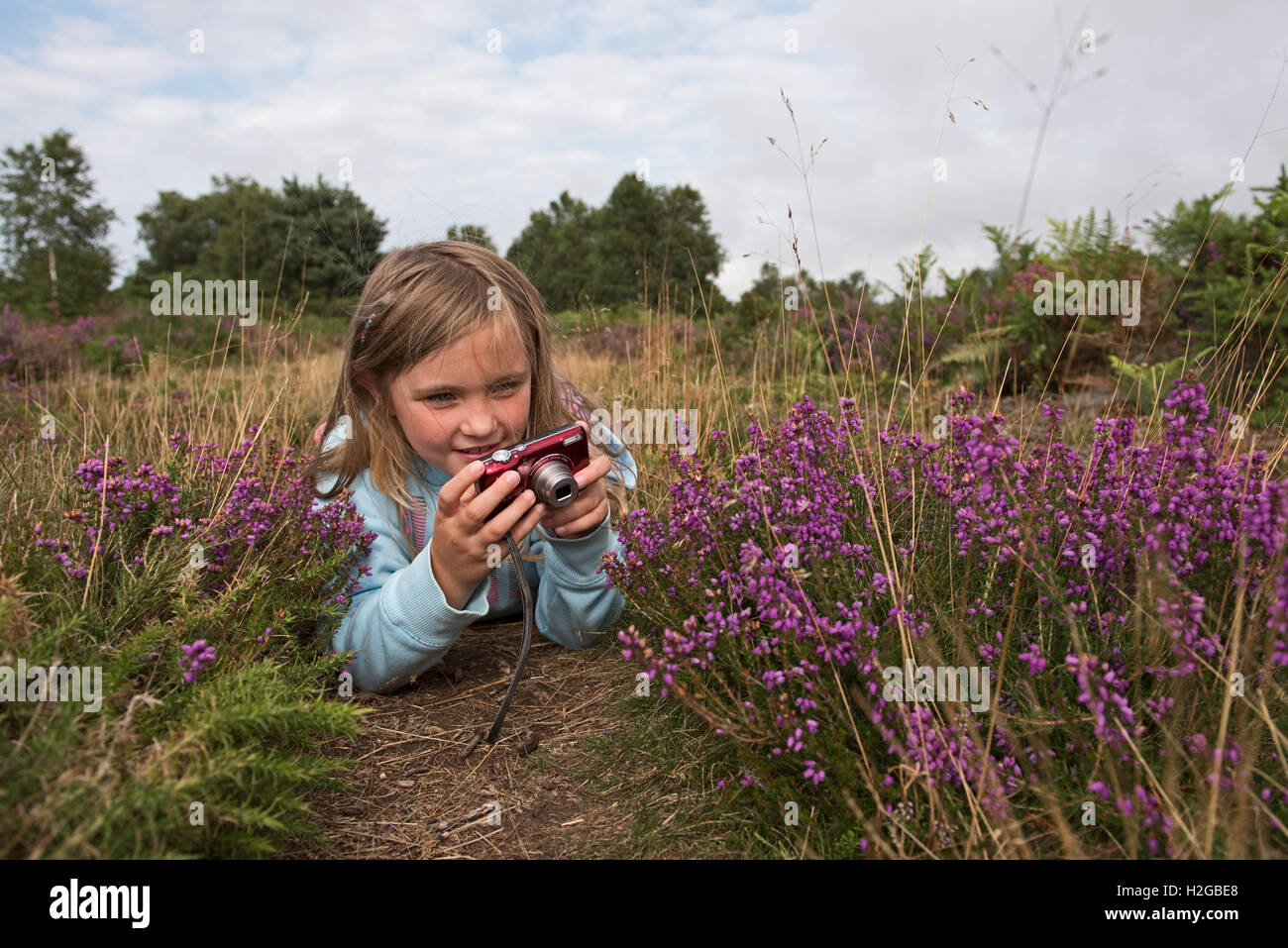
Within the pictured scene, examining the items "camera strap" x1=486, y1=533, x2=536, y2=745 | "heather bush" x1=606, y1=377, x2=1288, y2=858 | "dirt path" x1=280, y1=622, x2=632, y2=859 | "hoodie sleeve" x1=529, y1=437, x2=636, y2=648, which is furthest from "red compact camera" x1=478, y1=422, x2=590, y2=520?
"dirt path" x1=280, y1=622, x2=632, y2=859

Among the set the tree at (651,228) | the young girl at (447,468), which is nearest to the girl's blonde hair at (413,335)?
the young girl at (447,468)

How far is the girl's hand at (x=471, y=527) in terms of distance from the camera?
2.48 meters

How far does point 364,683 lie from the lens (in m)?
2.94

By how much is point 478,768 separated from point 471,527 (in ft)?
2.52

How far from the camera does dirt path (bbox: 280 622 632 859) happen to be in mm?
2215

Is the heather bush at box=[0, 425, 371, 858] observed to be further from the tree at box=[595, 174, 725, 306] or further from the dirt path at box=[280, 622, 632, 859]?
the tree at box=[595, 174, 725, 306]

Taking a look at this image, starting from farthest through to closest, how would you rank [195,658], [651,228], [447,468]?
[651,228] < [447,468] < [195,658]

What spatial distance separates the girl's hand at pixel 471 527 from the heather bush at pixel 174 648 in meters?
0.35

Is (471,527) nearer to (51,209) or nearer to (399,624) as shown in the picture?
(399,624)

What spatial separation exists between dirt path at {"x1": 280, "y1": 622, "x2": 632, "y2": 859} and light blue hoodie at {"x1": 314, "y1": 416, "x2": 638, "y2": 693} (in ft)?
0.54

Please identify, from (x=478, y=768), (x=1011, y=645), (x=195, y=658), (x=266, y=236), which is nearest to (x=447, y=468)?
(x=478, y=768)

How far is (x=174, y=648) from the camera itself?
7.16 feet

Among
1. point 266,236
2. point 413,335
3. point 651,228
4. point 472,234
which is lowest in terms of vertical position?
point 413,335

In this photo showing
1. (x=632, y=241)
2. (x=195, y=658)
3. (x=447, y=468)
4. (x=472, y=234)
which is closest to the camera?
(x=195, y=658)
